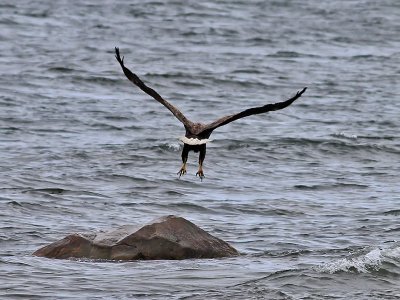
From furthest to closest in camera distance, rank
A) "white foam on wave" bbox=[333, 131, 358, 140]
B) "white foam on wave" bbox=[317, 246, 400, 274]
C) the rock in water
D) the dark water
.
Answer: "white foam on wave" bbox=[333, 131, 358, 140] → the rock in water → "white foam on wave" bbox=[317, 246, 400, 274] → the dark water

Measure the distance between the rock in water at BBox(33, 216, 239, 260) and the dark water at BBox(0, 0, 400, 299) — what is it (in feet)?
0.67

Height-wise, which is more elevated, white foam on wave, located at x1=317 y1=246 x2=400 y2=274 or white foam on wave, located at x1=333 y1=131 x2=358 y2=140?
white foam on wave, located at x1=317 y1=246 x2=400 y2=274

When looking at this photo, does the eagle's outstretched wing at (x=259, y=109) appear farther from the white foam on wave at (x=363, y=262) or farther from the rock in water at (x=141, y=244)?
the white foam on wave at (x=363, y=262)

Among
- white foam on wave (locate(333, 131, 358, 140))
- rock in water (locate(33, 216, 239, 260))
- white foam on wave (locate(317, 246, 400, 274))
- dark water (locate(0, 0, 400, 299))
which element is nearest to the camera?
dark water (locate(0, 0, 400, 299))

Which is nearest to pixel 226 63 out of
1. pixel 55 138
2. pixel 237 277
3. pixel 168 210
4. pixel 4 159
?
pixel 55 138

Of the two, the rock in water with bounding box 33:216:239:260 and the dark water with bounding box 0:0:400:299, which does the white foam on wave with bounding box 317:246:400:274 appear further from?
the rock in water with bounding box 33:216:239:260

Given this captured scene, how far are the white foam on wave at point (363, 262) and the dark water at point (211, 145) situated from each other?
0.03 metres

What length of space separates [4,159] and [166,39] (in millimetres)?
16334

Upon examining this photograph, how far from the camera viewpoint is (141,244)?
40.5 feet

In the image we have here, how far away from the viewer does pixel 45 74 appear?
28.7 m

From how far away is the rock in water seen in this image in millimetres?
12328

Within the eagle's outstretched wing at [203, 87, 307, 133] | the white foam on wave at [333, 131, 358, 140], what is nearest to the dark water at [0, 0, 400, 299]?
the white foam on wave at [333, 131, 358, 140]

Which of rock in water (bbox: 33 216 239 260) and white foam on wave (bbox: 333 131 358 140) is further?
white foam on wave (bbox: 333 131 358 140)

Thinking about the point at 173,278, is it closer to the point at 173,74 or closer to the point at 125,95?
the point at 125,95
